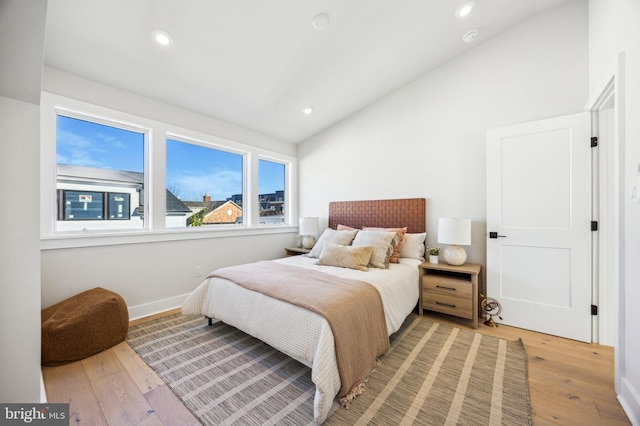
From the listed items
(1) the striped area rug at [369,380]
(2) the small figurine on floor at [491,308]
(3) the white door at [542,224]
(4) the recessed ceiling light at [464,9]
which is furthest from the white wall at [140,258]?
(3) the white door at [542,224]

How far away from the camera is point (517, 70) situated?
263 cm

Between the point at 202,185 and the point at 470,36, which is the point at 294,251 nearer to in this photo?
the point at 202,185

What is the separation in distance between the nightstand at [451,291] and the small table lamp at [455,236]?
0.09m

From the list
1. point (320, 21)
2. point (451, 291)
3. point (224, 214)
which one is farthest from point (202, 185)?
point (451, 291)

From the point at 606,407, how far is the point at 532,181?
71.2 inches

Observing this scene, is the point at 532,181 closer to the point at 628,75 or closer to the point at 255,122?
the point at 628,75

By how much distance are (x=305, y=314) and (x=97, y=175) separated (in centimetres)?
263

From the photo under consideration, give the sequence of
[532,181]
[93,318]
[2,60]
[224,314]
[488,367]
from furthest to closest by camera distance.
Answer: [532,181] → [224,314] → [93,318] → [488,367] → [2,60]

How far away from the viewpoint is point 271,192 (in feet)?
14.2

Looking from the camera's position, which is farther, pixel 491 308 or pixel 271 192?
pixel 271 192

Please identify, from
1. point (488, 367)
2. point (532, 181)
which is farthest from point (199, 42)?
point (488, 367)

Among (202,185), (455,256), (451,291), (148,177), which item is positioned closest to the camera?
(451,291)

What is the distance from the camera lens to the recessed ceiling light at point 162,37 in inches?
81.1

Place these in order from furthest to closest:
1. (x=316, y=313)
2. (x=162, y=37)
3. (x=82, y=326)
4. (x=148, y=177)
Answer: (x=148, y=177)
(x=162, y=37)
(x=82, y=326)
(x=316, y=313)
